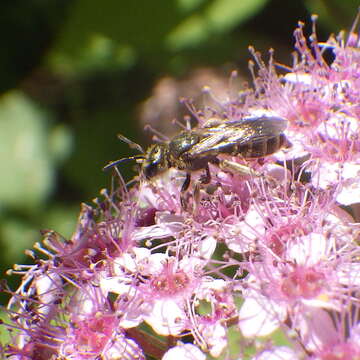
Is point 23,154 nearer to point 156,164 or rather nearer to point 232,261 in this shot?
point 156,164

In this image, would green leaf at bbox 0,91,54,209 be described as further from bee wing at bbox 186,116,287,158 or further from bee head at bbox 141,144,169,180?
bee wing at bbox 186,116,287,158

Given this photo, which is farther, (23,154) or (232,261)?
(23,154)

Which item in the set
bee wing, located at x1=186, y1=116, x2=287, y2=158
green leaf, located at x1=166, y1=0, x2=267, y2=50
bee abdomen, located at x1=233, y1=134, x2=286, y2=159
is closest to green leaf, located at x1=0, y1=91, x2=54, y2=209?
green leaf, located at x1=166, y1=0, x2=267, y2=50

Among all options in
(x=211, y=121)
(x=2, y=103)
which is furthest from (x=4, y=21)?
(x=211, y=121)

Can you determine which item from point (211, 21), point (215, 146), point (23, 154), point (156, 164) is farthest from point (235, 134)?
point (23, 154)

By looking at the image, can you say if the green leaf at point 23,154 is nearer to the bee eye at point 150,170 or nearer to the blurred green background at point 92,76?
the blurred green background at point 92,76

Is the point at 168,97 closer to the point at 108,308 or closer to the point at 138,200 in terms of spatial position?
the point at 138,200

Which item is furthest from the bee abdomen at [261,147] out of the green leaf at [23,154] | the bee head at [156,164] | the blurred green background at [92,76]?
the green leaf at [23,154]
